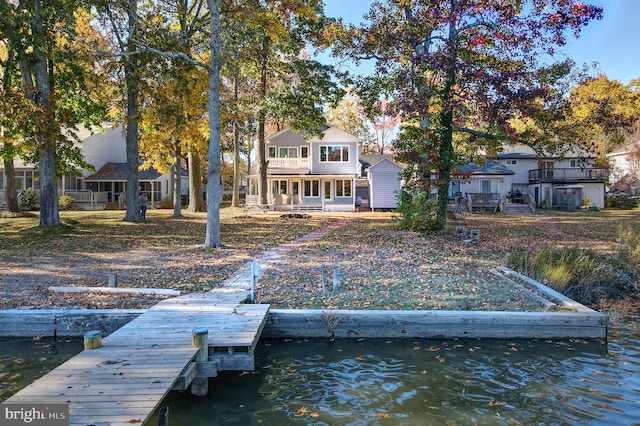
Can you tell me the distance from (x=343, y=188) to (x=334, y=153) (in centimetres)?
292

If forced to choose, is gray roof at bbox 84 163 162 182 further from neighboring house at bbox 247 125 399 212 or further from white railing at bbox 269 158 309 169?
white railing at bbox 269 158 309 169

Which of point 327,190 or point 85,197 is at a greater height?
point 327,190

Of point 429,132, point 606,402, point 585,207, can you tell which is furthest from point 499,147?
point 585,207

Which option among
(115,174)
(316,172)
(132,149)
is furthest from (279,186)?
(132,149)

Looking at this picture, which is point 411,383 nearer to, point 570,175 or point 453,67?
point 453,67

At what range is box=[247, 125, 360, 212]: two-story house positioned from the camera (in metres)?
35.9

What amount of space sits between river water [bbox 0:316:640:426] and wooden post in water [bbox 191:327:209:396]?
117mm

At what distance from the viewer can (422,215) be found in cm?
1811

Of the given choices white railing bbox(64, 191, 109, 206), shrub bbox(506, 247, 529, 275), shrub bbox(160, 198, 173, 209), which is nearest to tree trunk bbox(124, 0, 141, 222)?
white railing bbox(64, 191, 109, 206)

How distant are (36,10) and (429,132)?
15053mm

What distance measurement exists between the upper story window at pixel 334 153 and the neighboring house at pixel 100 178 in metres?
14.2

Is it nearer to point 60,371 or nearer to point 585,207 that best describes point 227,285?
point 60,371

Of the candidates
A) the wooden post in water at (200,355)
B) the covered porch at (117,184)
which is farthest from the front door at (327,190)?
the wooden post in water at (200,355)

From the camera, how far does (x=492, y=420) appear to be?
493cm
